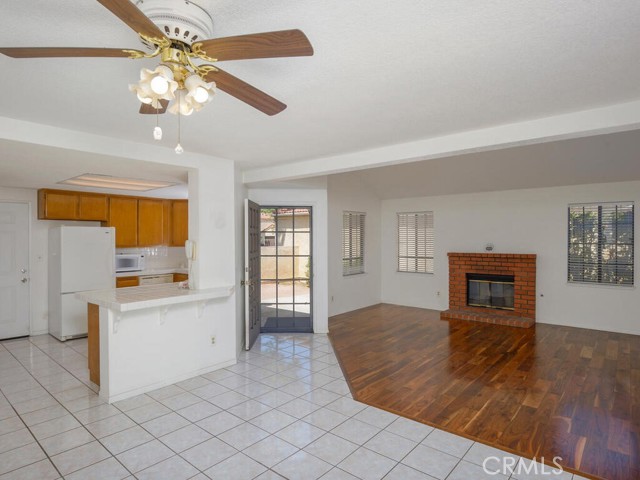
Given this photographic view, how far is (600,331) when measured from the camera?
5.61 metres

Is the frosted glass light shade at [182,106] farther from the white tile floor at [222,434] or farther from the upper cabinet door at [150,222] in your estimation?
the upper cabinet door at [150,222]

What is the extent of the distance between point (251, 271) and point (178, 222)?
2.78 m

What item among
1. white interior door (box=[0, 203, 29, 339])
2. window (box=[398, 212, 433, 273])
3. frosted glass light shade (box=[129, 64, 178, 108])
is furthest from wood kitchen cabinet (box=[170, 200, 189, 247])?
frosted glass light shade (box=[129, 64, 178, 108])

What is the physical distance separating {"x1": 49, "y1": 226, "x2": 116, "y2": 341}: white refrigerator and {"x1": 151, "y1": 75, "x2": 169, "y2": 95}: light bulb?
4.92m

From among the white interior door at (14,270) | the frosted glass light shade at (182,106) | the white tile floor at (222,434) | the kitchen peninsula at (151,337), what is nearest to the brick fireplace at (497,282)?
the white tile floor at (222,434)

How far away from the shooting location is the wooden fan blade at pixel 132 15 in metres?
1.03

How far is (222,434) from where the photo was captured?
2.73 meters

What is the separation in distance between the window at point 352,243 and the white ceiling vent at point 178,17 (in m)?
5.63

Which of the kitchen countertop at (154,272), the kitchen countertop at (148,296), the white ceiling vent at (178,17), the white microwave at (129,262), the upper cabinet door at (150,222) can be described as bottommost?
the kitchen countertop at (154,272)

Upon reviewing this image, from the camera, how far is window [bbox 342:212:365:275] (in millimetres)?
7035

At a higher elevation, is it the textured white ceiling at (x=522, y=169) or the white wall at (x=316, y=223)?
the textured white ceiling at (x=522, y=169)

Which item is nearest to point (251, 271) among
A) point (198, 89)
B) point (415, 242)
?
point (198, 89)

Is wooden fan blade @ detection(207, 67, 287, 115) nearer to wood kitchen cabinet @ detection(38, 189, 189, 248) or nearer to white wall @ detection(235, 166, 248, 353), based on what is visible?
white wall @ detection(235, 166, 248, 353)

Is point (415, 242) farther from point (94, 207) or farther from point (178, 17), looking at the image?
point (178, 17)
